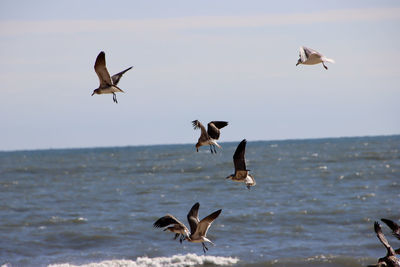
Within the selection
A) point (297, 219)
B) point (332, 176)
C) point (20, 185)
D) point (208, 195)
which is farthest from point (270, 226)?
point (20, 185)

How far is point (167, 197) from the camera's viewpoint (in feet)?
92.8

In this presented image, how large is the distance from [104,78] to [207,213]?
1459cm

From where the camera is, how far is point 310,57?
9.34 metres

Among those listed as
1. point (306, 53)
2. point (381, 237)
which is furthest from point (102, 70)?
point (381, 237)

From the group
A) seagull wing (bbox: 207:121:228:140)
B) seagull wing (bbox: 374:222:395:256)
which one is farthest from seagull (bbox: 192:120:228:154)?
seagull wing (bbox: 374:222:395:256)

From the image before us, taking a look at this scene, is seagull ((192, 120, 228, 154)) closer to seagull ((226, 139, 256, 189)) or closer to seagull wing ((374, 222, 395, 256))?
seagull ((226, 139, 256, 189))

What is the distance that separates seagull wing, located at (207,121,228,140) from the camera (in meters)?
9.47

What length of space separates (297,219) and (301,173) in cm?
1651

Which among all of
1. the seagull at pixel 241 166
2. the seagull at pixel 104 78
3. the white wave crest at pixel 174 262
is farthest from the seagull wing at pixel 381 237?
the white wave crest at pixel 174 262

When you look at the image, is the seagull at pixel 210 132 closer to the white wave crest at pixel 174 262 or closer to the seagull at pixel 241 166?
the seagull at pixel 241 166

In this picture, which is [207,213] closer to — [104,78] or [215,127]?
[215,127]

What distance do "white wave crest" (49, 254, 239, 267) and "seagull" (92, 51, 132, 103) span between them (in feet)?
24.4

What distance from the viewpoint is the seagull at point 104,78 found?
9.20 m

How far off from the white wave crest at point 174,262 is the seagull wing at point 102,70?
755cm
